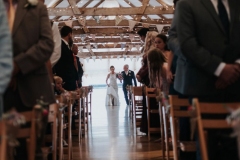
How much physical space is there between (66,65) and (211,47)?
147 inches

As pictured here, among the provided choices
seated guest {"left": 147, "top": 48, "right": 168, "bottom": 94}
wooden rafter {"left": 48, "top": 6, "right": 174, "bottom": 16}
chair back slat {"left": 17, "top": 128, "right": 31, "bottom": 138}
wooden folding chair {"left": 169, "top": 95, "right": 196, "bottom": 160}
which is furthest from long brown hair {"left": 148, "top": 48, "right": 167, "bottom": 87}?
wooden rafter {"left": 48, "top": 6, "right": 174, "bottom": 16}

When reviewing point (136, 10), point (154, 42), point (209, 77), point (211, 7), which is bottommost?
point (209, 77)

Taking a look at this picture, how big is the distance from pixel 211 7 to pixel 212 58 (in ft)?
1.18

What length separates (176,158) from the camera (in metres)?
3.73

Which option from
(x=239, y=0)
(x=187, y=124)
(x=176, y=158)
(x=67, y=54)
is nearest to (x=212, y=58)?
(x=239, y=0)

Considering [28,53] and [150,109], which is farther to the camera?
[150,109]

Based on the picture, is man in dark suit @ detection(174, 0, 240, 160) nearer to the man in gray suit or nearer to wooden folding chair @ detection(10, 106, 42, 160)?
the man in gray suit

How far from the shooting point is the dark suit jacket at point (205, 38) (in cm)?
315

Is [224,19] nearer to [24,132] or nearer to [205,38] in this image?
[205,38]

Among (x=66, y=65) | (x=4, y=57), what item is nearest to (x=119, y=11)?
(x=66, y=65)

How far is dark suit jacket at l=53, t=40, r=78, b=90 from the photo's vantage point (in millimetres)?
6594

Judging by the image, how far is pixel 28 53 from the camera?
9.75 ft

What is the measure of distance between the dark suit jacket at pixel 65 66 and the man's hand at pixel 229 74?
377 cm

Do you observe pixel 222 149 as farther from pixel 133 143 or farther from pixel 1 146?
pixel 133 143
